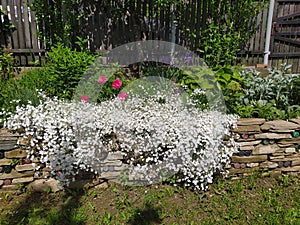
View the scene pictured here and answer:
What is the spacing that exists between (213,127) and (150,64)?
2.21 meters

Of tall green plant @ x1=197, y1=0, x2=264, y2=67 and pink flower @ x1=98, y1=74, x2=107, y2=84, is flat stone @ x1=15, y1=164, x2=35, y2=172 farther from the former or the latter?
tall green plant @ x1=197, y1=0, x2=264, y2=67

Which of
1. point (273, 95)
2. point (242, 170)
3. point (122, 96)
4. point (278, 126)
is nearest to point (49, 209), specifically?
point (122, 96)

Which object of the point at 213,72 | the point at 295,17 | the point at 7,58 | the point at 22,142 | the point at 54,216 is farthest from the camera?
the point at 295,17

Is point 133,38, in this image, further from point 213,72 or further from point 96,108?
point 96,108

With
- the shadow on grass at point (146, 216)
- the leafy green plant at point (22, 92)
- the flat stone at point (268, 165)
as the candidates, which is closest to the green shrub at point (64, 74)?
the leafy green plant at point (22, 92)

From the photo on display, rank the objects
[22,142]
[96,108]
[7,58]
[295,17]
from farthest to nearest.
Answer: [295,17]
[7,58]
[96,108]
[22,142]

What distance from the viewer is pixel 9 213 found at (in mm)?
2455

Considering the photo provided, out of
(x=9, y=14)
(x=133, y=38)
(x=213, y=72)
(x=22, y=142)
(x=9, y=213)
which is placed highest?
(x=9, y=14)

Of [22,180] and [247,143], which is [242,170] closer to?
[247,143]

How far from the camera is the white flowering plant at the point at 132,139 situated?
2615 mm

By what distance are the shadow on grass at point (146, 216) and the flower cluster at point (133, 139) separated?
346 millimetres

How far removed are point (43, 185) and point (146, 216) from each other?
3.68 feet

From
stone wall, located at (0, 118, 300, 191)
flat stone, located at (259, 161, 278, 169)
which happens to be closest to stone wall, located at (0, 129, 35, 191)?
stone wall, located at (0, 118, 300, 191)

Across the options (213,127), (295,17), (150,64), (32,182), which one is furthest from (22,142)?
(295,17)
